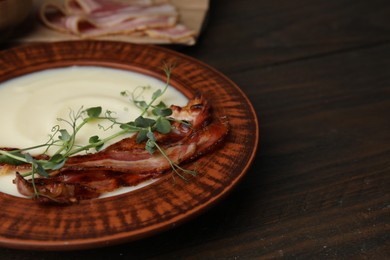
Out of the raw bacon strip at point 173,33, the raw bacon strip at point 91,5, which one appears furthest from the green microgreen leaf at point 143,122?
the raw bacon strip at point 91,5

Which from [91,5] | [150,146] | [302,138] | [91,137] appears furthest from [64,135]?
[91,5]

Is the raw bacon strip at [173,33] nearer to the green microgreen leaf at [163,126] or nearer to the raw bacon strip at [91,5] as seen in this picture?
the raw bacon strip at [91,5]

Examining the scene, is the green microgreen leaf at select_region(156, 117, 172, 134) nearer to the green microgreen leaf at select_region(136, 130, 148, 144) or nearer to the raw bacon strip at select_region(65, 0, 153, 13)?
the green microgreen leaf at select_region(136, 130, 148, 144)

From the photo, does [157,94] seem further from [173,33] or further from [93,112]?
[173,33]

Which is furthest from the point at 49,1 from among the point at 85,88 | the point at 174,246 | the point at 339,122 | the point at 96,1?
the point at 174,246

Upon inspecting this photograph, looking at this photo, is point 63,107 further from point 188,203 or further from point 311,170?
point 311,170

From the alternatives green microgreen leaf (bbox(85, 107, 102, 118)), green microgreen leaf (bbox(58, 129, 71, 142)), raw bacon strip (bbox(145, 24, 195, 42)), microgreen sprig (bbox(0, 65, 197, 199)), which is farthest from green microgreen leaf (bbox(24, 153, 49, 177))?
raw bacon strip (bbox(145, 24, 195, 42))
